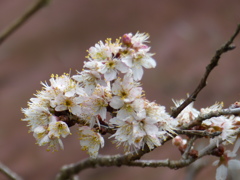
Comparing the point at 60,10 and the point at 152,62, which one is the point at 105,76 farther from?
the point at 60,10

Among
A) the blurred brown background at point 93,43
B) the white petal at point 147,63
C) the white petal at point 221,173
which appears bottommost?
the white petal at point 221,173

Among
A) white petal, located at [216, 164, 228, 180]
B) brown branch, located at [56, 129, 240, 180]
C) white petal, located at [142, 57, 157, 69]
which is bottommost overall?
white petal, located at [216, 164, 228, 180]

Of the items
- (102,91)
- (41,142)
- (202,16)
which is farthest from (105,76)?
(202,16)

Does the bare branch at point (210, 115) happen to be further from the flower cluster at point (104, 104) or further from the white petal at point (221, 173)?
the white petal at point (221, 173)

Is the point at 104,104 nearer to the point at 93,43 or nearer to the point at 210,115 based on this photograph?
the point at 210,115

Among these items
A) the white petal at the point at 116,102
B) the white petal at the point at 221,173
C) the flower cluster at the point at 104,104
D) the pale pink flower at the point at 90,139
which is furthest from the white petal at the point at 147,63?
the white petal at the point at 221,173

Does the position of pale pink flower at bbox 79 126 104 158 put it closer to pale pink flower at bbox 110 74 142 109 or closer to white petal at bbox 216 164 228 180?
pale pink flower at bbox 110 74 142 109

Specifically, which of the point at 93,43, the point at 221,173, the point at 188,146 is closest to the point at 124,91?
the point at 188,146

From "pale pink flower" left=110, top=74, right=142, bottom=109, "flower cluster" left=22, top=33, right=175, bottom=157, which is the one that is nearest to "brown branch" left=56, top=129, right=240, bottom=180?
"flower cluster" left=22, top=33, right=175, bottom=157
